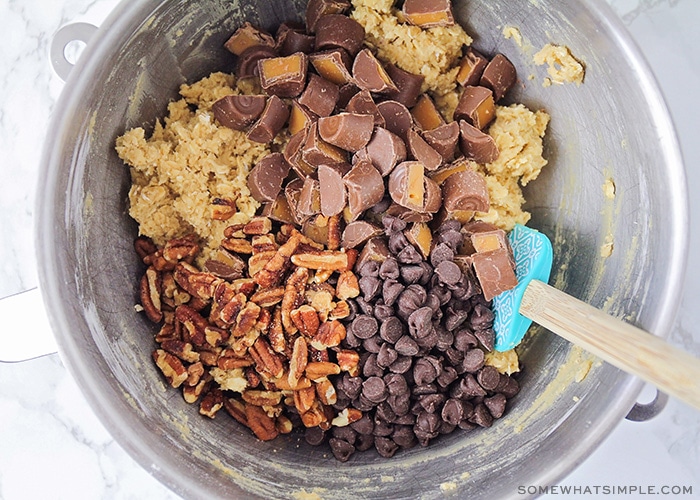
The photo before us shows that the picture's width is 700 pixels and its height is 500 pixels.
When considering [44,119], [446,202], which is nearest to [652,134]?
[446,202]

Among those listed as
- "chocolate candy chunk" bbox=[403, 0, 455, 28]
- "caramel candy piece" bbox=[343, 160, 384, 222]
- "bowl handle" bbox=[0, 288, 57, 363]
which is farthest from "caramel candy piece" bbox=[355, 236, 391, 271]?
"bowl handle" bbox=[0, 288, 57, 363]

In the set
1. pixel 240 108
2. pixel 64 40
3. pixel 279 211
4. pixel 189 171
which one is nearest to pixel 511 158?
pixel 279 211

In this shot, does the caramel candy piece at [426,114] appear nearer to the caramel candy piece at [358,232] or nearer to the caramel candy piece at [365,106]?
the caramel candy piece at [365,106]

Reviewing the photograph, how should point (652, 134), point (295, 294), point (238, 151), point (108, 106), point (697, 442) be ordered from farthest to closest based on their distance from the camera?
point (697, 442) < point (238, 151) < point (295, 294) < point (108, 106) < point (652, 134)

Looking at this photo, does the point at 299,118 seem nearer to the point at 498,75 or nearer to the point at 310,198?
the point at 310,198

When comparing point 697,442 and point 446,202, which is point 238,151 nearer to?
point 446,202

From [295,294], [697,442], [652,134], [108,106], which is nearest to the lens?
[652,134]
